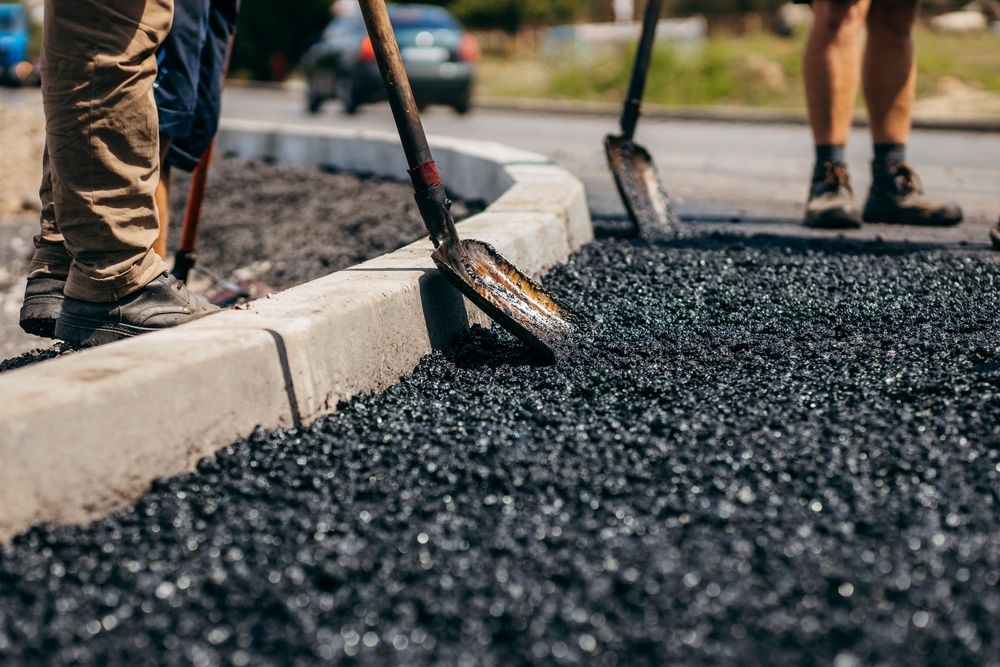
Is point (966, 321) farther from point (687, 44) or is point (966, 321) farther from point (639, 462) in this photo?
point (687, 44)

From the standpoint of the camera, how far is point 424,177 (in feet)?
8.14

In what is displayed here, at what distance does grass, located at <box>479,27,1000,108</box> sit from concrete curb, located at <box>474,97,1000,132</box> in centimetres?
96

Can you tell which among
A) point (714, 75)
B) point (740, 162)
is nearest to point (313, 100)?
point (714, 75)

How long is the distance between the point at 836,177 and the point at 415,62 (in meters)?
10.9

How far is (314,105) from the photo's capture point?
49.6ft

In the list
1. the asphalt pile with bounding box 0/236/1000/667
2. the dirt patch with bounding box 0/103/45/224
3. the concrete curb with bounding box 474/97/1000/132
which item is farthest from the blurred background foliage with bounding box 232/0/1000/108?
the asphalt pile with bounding box 0/236/1000/667

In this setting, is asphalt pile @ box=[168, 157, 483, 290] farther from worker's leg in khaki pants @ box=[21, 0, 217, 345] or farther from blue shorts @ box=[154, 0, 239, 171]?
worker's leg in khaki pants @ box=[21, 0, 217, 345]

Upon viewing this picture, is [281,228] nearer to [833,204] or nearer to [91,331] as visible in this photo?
[833,204]

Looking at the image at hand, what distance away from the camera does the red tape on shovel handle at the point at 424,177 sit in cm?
248

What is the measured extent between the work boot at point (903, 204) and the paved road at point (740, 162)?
0.31 feet

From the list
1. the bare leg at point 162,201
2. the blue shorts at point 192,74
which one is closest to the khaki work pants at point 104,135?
the blue shorts at point 192,74

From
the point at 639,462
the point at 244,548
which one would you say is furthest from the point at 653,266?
the point at 244,548

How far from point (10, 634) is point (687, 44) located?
51.8 ft

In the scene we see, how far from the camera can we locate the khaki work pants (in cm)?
214
